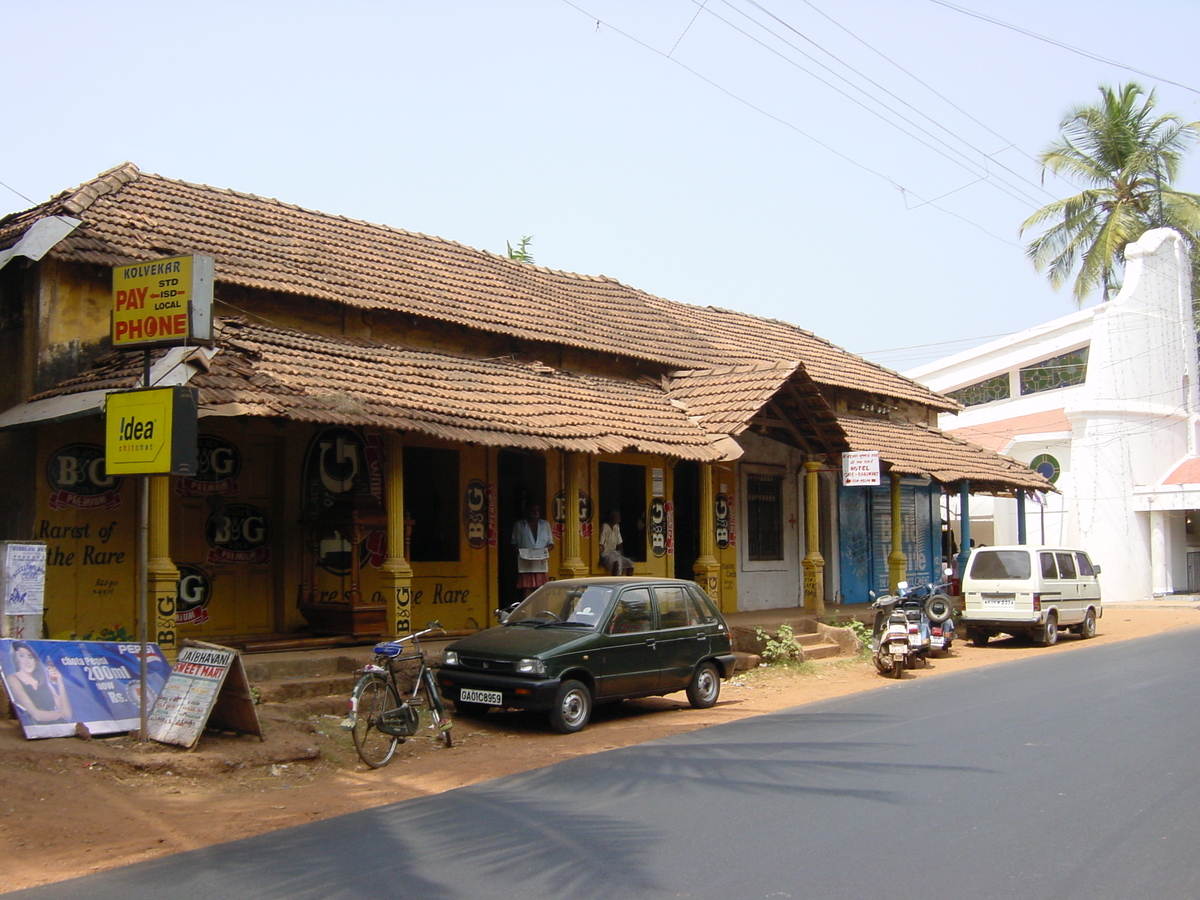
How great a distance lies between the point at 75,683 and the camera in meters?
8.98

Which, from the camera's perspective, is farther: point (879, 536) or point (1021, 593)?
point (879, 536)

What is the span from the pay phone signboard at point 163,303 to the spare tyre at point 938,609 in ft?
43.1

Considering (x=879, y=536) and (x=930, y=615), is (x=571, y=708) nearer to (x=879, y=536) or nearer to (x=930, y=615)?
(x=930, y=615)

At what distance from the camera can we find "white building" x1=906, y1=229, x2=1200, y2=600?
29.4 meters

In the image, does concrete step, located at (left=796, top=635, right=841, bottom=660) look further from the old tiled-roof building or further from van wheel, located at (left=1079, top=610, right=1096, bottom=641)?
van wheel, located at (left=1079, top=610, right=1096, bottom=641)

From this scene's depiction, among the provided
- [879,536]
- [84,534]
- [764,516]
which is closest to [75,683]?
[84,534]

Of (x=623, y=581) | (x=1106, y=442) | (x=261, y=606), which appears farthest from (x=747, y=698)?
(x=1106, y=442)

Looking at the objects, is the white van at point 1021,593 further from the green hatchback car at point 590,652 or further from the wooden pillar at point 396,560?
the wooden pillar at point 396,560

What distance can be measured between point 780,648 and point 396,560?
638 centimetres

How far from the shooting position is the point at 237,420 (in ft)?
41.9

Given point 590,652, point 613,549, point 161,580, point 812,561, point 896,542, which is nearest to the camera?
point 161,580

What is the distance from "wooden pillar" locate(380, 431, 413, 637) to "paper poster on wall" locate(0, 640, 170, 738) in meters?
2.85

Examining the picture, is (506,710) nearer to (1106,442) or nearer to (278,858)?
(278,858)

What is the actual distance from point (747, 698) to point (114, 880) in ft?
28.5
